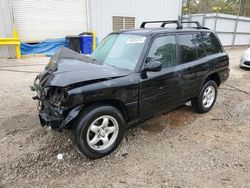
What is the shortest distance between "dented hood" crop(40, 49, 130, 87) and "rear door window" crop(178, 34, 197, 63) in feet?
4.16

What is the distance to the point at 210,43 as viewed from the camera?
14.5ft

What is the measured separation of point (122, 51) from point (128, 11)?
10.3 m

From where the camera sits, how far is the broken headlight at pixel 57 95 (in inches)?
Result: 99.7

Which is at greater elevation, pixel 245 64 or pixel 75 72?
pixel 75 72

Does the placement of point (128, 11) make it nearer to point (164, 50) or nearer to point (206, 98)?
point (206, 98)

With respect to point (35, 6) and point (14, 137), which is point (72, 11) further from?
point (14, 137)

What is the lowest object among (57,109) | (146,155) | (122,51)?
(146,155)

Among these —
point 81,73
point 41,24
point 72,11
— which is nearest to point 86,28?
point 72,11

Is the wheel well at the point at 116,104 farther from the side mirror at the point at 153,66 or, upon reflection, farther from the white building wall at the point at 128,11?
the white building wall at the point at 128,11

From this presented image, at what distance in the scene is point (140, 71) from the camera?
10.2ft

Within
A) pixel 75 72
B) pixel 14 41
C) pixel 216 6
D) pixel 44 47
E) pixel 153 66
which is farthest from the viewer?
pixel 216 6

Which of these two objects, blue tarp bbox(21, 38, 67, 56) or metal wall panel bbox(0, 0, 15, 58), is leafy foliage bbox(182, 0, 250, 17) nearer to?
blue tarp bbox(21, 38, 67, 56)

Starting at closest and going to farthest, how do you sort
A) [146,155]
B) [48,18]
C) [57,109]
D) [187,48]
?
[57,109]
[146,155]
[187,48]
[48,18]

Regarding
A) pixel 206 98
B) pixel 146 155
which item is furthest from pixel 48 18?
pixel 146 155
